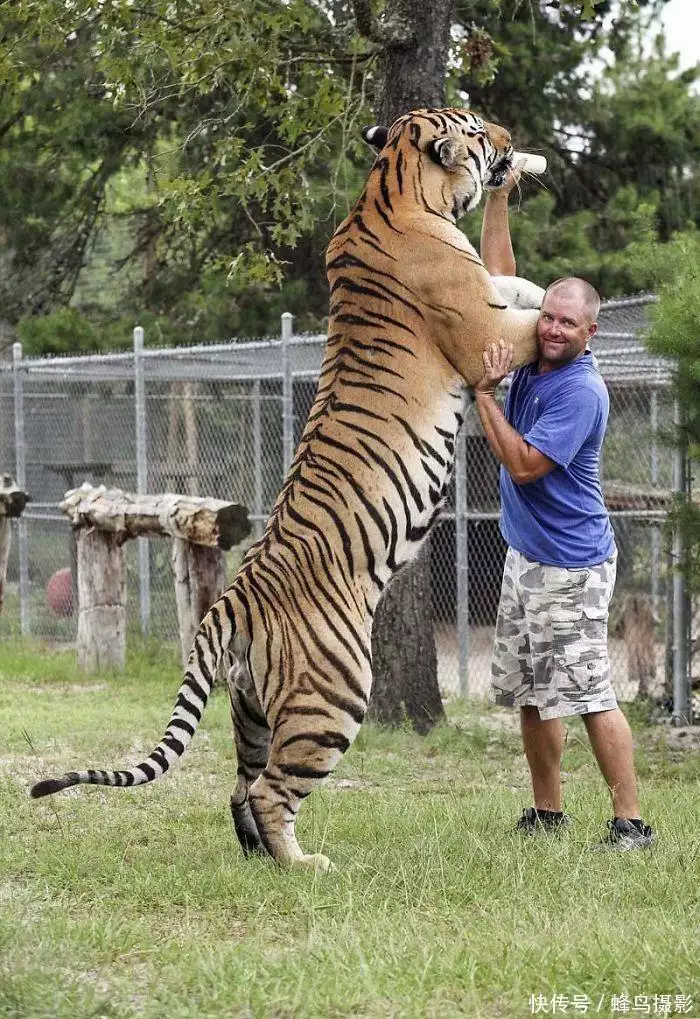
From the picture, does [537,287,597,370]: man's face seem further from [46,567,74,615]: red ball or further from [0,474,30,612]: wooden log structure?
[46,567,74,615]: red ball

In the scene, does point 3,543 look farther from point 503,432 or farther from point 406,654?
point 503,432

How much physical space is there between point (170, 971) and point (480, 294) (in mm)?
2395

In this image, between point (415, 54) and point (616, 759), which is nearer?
point (616, 759)

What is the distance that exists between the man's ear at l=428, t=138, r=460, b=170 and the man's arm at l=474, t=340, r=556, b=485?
735mm

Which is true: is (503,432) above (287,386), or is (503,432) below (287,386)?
below

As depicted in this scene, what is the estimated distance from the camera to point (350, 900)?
161 inches

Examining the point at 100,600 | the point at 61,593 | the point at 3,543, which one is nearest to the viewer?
the point at 3,543

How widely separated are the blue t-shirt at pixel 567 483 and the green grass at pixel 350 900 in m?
1.06

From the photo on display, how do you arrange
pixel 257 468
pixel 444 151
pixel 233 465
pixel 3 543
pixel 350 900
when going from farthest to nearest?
pixel 233 465 → pixel 257 468 → pixel 3 543 → pixel 444 151 → pixel 350 900

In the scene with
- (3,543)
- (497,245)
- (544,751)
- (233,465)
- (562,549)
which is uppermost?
(497,245)

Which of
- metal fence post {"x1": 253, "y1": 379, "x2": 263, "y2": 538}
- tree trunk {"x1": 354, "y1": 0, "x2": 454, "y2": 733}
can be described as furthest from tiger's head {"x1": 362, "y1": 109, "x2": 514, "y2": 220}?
metal fence post {"x1": 253, "y1": 379, "x2": 263, "y2": 538}

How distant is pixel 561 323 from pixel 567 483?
58 cm

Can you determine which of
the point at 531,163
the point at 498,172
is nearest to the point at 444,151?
the point at 498,172

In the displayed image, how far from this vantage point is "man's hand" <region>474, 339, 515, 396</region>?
4625 mm
